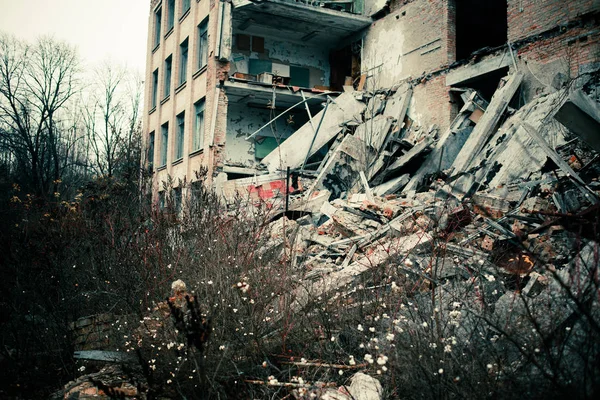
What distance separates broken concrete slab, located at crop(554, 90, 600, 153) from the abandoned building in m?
5.08

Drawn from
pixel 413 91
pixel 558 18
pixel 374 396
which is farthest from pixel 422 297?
pixel 413 91

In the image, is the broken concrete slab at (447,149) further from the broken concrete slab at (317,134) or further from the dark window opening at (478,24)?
the dark window opening at (478,24)

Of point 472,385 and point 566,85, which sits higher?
point 566,85

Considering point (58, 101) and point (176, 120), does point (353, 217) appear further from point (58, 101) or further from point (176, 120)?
point (58, 101)

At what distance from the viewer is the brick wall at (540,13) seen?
36.0 ft

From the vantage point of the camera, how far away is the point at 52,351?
5.38 meters

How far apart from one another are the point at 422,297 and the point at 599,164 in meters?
3.61

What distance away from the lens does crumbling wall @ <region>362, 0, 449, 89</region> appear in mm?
14453

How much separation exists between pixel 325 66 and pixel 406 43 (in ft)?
15.9

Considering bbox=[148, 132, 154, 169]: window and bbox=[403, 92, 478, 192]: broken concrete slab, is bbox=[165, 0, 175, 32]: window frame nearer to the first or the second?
bbox=[148, 132, 154, 169]: window

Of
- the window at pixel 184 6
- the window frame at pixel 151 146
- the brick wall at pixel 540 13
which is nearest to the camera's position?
the brick wall at pixel 540 13

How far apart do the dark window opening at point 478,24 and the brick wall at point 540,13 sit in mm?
2661

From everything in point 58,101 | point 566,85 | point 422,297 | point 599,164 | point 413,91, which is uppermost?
point 58,101

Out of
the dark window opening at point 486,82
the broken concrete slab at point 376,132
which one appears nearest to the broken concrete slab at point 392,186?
the broken concrete slab at point 376,132
